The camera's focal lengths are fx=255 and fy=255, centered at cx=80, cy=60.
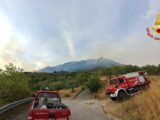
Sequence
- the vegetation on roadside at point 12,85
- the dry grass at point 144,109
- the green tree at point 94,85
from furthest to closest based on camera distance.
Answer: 1. the green tree at point 94,85
2. the vegetation on roadside at point 12,85
3. the dry grass at point 144,109

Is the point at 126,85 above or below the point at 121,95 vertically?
above

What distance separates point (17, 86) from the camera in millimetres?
26250

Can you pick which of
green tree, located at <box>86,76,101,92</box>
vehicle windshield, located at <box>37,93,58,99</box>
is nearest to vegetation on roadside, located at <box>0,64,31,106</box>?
vehicle windshield, located at <box>37,93,58,99</box>

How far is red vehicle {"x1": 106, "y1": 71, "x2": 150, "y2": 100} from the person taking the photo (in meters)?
25.1

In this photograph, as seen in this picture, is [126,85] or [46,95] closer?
[46,95]

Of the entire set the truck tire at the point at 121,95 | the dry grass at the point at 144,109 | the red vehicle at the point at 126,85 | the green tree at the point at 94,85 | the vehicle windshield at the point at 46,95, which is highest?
the green tree at the point at 94,85

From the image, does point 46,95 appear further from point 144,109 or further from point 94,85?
point 94,85

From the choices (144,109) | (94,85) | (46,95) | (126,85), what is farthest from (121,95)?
(94,85)

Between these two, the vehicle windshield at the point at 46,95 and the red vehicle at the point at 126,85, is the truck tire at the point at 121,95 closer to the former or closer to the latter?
the red vehicle at the point at 126,85

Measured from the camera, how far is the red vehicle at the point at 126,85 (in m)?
25.1

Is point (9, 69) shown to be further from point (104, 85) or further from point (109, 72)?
point (109, 72)

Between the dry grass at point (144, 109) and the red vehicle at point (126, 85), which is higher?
the red vehicle at point (126, 85)

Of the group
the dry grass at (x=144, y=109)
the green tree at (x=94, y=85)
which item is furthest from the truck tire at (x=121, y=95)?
the green tree at (x=94, y=85)

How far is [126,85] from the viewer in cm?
2536
